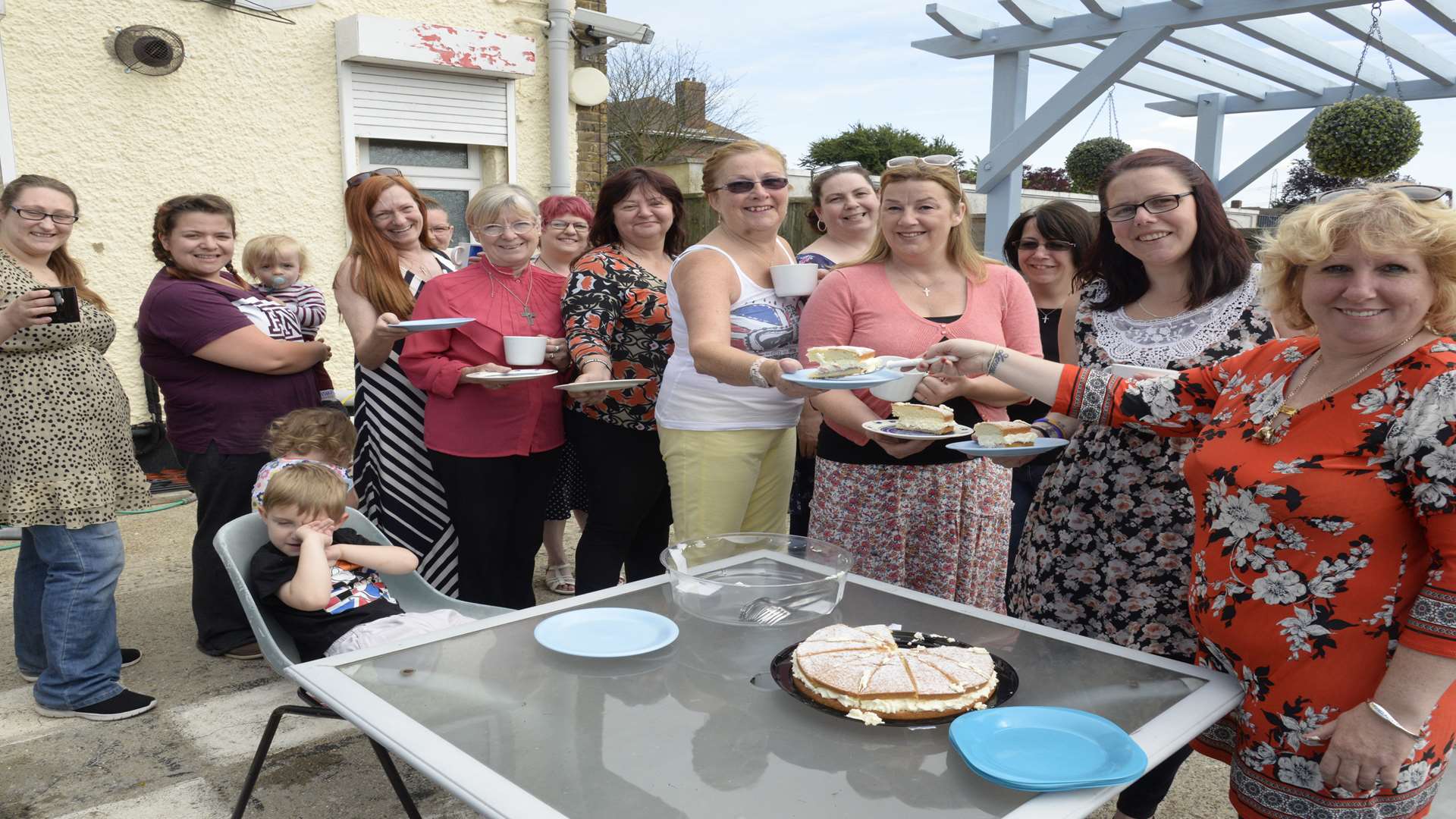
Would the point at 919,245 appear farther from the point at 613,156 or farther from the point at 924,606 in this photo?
the point at 613,156

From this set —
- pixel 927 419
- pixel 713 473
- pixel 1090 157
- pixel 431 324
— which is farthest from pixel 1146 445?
pixel 1090 157

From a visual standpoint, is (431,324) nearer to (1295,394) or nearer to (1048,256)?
(1295,394)

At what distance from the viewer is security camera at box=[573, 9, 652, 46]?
7.37 m

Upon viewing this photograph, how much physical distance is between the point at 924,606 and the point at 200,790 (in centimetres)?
214

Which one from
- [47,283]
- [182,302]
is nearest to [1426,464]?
[182,302]

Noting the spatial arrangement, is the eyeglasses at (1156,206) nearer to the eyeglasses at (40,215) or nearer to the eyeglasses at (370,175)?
the eyeglasses at (370,175)

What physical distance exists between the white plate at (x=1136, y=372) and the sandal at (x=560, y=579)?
2981 mm

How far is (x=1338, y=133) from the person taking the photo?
5.11 m

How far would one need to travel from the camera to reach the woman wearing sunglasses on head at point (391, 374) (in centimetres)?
330

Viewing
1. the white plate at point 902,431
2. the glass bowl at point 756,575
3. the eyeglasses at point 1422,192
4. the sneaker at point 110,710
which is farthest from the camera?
the sneaker at point 110,710

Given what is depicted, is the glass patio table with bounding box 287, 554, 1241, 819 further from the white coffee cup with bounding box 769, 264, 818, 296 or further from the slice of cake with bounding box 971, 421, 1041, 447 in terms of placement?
the white coffee cup with bounding box 769, 264, 818, 296

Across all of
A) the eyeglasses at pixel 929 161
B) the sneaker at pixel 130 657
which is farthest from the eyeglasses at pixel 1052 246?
the sneaker at pixel 130 657

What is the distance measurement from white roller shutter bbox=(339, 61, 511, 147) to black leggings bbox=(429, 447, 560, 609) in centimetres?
420

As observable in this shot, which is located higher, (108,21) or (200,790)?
(108,21)
